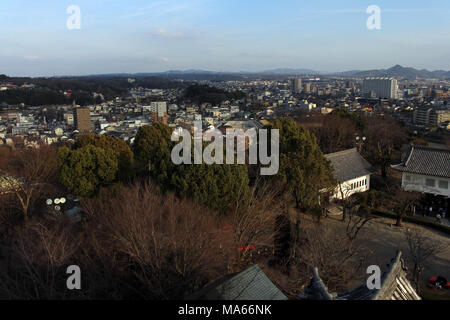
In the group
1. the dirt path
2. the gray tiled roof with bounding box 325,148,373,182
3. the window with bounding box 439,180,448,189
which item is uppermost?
the gray tiled roof with bounding box 325,148,373,182

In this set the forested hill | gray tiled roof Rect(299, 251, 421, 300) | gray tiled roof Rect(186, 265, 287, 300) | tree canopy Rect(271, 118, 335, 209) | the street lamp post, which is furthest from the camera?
the forested hill

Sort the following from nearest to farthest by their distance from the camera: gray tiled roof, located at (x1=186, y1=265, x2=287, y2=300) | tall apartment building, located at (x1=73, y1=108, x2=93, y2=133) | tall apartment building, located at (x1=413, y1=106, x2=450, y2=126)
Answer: gray tiled roof, located at (x1=186, y1=265, x2=287, y2=300) → tall apartment building, located at (x1=413, y1=106, x2=450, y2=126) → tall apartment building, located at (x1=73, y1=108, x2=93, y2=133)

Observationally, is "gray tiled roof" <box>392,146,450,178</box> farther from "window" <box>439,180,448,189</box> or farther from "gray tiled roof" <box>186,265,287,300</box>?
Answer: "gray tiled roof" <box>186,265,287,300</box>

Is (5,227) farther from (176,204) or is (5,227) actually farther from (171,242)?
(171,242)

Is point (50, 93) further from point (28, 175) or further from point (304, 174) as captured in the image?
point (304, 174)

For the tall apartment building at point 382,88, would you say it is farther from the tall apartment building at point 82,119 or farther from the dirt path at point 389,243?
the dirt path at point 389,243

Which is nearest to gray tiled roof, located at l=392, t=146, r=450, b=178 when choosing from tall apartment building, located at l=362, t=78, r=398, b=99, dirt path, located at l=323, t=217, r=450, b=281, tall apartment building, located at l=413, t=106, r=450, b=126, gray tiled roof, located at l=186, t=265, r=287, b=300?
dirt path, located at l=323, t=217, r=450, b=281
